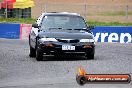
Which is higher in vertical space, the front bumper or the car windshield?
the car windshield

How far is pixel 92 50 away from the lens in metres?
16.3

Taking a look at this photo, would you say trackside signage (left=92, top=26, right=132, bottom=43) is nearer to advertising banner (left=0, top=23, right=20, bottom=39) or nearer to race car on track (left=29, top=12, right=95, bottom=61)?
advertising banner (left=0, top=23, right=20, bottom=39)

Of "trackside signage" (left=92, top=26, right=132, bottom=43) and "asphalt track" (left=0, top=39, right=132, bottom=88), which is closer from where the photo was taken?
"asphalt track" (left=0, top=39, right=132, bottom=88)

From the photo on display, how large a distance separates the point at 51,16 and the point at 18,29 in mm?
13725

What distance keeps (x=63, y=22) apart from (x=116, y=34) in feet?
36.3

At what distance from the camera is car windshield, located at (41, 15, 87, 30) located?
16.8m

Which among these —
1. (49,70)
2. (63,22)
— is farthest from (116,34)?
(49,70)

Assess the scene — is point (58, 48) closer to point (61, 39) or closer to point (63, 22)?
point (61, 39)

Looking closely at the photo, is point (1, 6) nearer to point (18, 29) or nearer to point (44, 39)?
point (18, 29)

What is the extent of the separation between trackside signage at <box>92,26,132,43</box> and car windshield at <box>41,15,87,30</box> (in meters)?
10.4

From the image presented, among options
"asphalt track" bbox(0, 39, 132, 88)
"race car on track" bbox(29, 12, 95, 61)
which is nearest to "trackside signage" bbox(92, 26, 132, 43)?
"asphalt track" bbox(0, 39, 132, 88)

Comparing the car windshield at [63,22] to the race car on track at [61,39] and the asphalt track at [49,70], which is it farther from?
the asphalt track at [49,70]

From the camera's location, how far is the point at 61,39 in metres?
15.7

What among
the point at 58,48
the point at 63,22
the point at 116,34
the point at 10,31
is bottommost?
the point at 10,31
